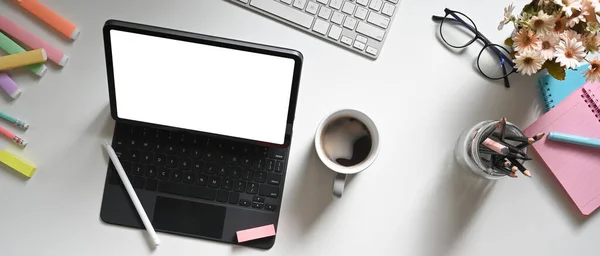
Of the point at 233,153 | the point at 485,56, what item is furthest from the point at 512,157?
the point at 233,153

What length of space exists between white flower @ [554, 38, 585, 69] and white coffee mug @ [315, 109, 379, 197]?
0.91 ft

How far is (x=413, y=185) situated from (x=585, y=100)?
0.31 metres

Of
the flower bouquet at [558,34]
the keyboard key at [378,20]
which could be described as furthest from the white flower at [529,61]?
the keyboard key at [378,20]

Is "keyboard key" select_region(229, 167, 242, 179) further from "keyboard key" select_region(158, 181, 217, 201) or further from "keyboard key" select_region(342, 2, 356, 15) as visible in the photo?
"keyboard key" select_region(342, 2, 356, 15)

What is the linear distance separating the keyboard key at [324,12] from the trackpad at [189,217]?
0.35m

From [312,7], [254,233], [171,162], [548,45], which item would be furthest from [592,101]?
[171,162]

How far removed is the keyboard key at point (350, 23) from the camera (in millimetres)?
898

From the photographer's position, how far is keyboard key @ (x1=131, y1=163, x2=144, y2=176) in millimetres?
874

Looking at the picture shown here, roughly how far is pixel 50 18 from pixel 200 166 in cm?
34

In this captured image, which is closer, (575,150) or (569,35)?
(569,35)

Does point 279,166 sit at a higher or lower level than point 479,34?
lower

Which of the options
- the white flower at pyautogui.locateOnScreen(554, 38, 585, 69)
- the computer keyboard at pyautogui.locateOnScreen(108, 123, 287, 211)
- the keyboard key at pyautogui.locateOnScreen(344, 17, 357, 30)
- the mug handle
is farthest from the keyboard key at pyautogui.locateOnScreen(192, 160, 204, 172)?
the white flower at pyautogui.locateOnScreen(554, 38, 585, 69)

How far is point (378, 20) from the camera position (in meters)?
0.90

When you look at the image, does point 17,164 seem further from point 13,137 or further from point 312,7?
point 312,7
